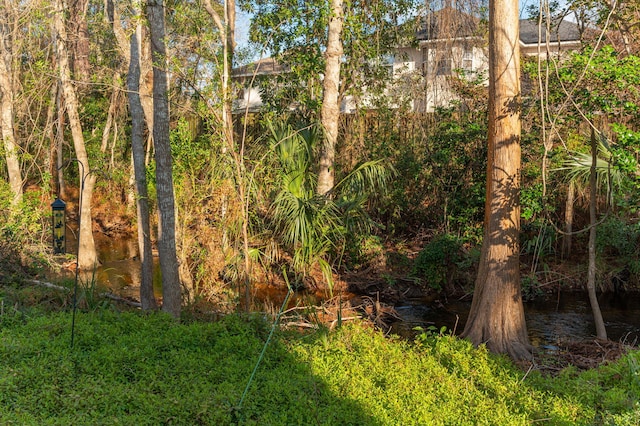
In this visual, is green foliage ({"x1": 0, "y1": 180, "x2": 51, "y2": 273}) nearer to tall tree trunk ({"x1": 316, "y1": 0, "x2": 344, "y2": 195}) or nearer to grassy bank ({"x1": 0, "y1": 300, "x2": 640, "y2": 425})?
grassy bank ({"x1": 0, "y1": 300, "x2": 640, "y2": 425})

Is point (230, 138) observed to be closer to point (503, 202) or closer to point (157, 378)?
point (157, 378)

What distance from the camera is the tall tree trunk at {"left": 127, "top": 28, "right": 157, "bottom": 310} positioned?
29.0 feet

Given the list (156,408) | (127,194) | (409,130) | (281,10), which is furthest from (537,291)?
(127,194)

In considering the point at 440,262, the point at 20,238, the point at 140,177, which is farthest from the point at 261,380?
the point at 440,262

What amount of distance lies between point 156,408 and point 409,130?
40.3 ft

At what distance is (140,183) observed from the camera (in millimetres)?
9227

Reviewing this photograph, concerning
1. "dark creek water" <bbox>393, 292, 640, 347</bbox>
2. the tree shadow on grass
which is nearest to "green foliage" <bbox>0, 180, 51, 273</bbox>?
the tree shadow on grass

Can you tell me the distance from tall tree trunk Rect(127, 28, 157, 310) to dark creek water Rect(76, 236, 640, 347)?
2.91 m

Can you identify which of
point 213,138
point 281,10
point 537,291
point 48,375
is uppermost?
point 281,10

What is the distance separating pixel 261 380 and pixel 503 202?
4558 millimetres

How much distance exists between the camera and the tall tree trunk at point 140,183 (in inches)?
348

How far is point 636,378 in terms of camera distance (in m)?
5.91

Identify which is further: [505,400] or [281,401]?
[505,400]

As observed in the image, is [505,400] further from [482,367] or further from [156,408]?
[156,408]
